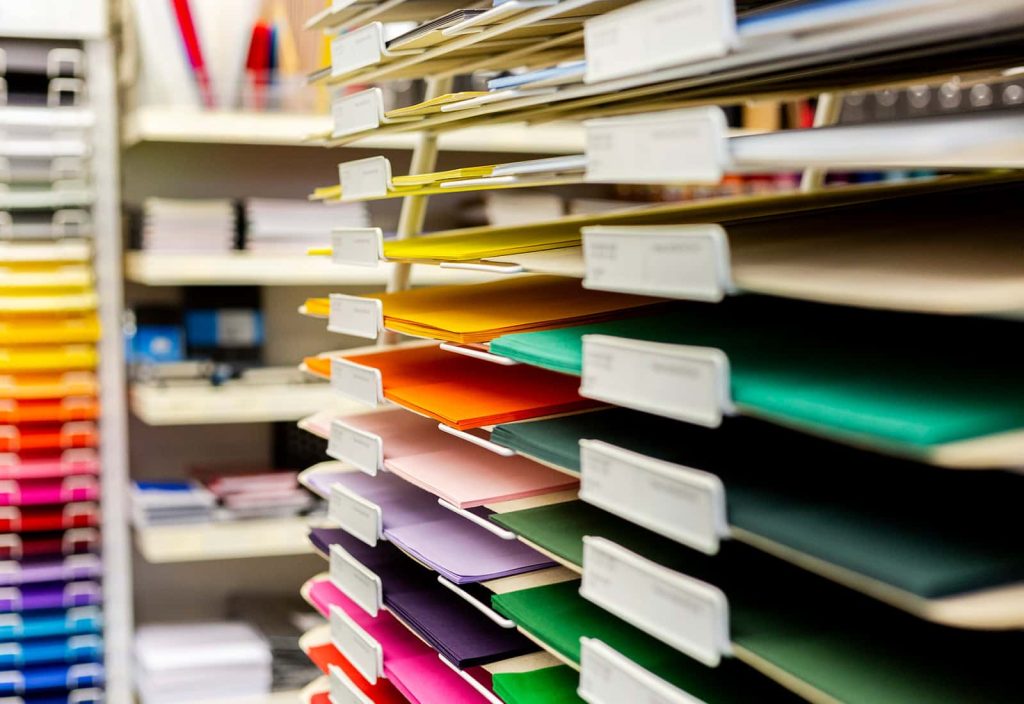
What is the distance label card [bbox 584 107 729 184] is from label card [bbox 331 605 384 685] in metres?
0.43

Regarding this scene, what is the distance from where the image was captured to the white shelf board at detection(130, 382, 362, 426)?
196cm

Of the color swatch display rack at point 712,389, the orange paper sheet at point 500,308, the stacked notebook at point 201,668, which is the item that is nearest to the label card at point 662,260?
the color swatch display rack at point 712,389

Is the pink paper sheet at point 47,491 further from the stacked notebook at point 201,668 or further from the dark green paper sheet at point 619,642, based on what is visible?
the dark green paper sheet at point 619,642

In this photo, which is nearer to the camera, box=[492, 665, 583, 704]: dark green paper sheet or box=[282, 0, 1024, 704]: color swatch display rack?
box=[282, 0, 1024, 704]: color swatch display rack

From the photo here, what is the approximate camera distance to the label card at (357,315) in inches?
32.2

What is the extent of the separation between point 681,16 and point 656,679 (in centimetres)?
31

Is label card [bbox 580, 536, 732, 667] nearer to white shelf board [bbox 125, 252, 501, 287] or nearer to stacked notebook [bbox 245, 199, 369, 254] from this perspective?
white shelf board [bbox 125, 252, 501, 287]

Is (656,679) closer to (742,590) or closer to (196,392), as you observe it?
(742,590)

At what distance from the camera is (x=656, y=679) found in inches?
21.0

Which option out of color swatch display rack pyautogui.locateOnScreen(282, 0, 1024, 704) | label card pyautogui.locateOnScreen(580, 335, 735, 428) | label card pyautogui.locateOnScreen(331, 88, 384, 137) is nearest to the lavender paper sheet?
color swatch display rack pyautogui.locateOnScreen(282, 0, 1024, 704)

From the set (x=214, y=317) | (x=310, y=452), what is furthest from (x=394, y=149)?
(x=310, y=452)

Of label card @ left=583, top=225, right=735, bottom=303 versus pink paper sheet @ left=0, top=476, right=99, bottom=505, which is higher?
label card @ left=583, top=225, right=735, bottom=303

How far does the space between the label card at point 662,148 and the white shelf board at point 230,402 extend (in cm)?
144

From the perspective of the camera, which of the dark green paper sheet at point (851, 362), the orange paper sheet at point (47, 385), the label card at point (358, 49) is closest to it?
the dark green paper sheet at point (851, 362)
